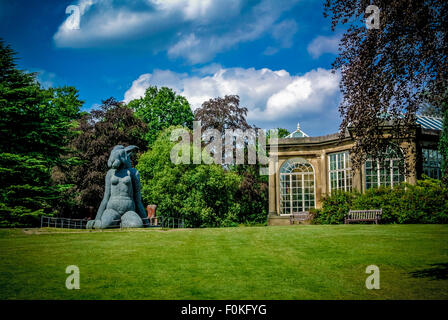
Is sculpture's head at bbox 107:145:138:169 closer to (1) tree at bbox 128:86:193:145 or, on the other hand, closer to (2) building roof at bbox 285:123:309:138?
(2) building roof at bbox 285:123:309:138

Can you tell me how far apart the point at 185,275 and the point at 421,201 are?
1589 centimetres

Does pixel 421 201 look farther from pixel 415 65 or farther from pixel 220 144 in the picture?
pixel 220 144

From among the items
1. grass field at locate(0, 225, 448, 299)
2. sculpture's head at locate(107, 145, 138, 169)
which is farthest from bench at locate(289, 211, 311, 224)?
grass field at locate(0, 225, 448, 299)

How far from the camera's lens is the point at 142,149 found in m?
36.9

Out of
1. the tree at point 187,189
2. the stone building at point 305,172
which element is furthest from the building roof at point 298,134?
the tree at point 187,189

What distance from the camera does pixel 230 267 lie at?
882cm

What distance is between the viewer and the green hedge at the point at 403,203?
19.7 metres

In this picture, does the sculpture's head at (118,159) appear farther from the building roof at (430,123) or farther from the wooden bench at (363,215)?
the building roof at (430,123)

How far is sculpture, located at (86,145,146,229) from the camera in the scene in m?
19.2

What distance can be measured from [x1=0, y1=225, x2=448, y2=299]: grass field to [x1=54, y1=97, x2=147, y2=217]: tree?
18869 millimetres

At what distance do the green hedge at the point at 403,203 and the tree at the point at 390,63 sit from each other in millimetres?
12177

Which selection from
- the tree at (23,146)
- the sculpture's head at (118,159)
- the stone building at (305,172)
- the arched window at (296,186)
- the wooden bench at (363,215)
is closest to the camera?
the sculpture's head at (118,159)

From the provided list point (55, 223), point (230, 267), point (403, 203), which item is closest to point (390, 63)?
point (230, 267)

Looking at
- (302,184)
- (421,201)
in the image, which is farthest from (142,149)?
(421,201)
